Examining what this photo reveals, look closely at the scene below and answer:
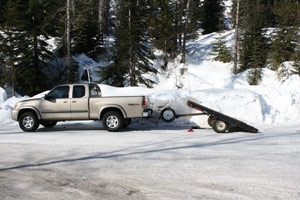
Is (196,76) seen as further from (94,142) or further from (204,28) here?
(94,142)

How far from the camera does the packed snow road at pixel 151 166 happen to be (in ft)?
15.3

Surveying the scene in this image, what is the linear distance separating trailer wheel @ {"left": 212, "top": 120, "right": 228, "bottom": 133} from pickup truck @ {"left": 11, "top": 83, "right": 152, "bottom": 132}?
8.16 feet

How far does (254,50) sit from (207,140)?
18.4 m

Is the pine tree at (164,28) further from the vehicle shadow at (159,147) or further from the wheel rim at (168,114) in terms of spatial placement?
the vehicle shadow at (159,147)

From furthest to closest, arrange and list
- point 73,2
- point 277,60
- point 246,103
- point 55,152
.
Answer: point 277,60, point 73,2, point 246,103, point 55,152

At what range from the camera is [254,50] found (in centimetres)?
2483

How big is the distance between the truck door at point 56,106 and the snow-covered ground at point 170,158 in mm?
1080

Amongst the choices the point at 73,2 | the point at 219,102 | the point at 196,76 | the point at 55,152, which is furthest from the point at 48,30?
the point at 55,152

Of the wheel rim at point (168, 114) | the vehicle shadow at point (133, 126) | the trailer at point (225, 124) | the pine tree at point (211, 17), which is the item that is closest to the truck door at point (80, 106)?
the vehicle shadow at point (133, 126)

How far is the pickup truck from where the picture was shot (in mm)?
10586

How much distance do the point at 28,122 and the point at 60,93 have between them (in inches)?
66.0

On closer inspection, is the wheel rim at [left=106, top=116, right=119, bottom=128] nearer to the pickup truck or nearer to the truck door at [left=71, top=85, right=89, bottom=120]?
the pickup truck

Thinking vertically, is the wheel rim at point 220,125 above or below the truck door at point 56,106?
below

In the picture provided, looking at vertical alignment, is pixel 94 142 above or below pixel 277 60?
below
